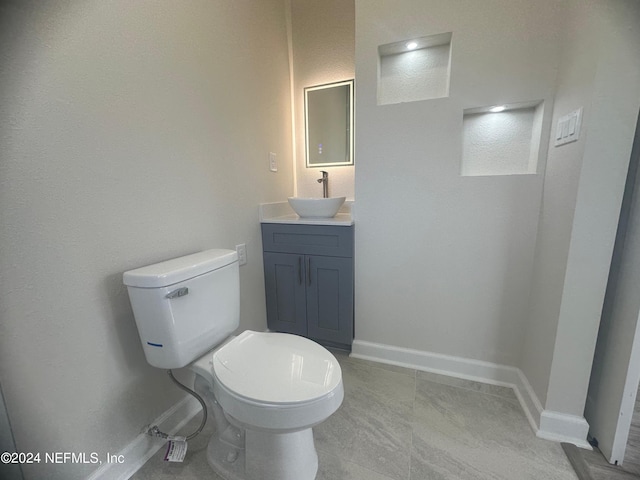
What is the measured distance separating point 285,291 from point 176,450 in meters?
0.91

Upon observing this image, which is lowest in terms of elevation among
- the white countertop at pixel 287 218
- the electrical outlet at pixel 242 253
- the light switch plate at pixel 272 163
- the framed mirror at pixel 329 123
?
the electrical outlet at pixel 242 253

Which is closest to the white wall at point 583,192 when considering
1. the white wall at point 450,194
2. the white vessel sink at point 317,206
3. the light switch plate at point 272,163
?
the white wall at point 450,194

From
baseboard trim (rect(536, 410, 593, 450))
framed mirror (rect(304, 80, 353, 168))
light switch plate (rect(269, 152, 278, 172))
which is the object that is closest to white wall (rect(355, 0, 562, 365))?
baseboard trim (rect(536, 410, 593, 450))

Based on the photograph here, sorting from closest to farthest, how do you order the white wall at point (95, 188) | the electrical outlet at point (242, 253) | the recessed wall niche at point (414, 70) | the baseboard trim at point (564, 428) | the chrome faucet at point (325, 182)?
the white wall at point (95, 188)
the baseboard trim at point (564, 428)
the recessed wall niche at point (414, 70)
the electrical outlet at point (242, 253)
the chrome faucet at point (325, 182)

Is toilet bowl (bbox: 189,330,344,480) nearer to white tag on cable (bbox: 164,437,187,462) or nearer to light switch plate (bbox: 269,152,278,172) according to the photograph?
white tag on cable (bbox: 164,437,187,462)

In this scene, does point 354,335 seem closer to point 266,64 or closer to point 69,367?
point 69,367

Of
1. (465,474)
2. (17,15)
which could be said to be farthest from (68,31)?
(465,474)

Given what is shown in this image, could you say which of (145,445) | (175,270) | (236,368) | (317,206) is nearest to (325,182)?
(317,206)

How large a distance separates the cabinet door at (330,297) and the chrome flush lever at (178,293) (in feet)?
2.62

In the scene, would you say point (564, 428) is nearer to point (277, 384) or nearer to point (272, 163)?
point (277, 384)

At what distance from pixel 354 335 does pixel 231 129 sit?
4.58 feet

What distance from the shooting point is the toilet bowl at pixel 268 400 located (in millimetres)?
750

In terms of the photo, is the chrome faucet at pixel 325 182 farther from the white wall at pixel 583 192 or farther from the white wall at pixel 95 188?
the white wall at pixel 583 192

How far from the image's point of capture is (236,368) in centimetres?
88
